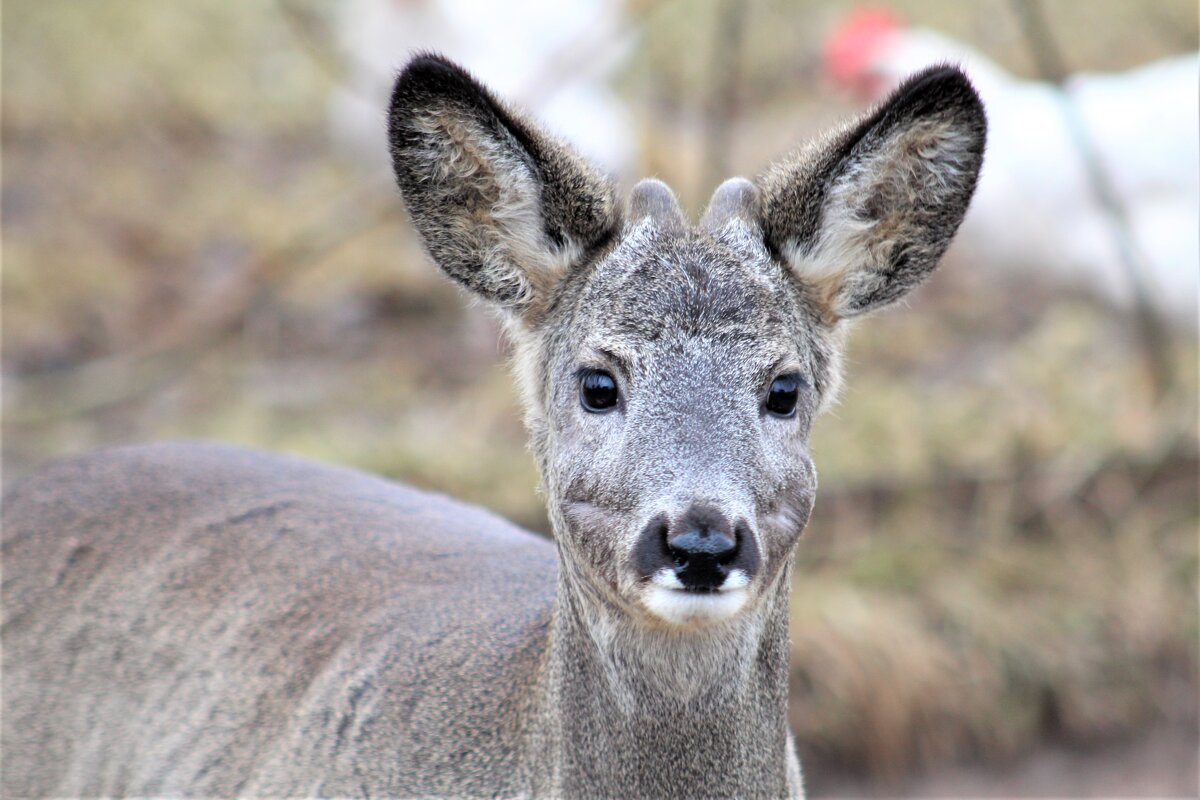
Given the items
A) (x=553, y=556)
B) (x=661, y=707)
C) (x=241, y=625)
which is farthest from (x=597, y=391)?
(x=241, y=625)

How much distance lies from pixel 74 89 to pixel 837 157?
10.1 meters

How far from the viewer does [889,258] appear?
3527mm

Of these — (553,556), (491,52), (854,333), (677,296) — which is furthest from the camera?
(491,52)

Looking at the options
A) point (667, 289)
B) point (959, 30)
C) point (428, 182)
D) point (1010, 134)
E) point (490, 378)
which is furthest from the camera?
point (959, 30)

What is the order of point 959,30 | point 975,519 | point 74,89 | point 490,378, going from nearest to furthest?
point 975,519
point 490,378
point 959,30
point 74,89

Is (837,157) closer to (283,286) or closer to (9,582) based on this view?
(9,582)

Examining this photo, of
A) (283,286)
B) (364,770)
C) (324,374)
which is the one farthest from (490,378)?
(364,770)

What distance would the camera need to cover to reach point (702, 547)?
270 centimetres

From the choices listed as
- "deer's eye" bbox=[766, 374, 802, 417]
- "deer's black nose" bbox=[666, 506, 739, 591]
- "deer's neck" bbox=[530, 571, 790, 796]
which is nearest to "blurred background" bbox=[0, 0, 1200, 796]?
"deer's eye" bbox=[766, 374, 802, 417]

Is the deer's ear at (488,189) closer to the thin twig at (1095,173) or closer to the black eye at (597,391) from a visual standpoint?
the black eye at (597,391)

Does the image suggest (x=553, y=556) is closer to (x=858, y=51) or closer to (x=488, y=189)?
(x=488, y=189)

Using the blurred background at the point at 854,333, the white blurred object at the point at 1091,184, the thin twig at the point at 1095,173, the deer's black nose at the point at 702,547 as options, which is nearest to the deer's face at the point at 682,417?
the deer's black nose at the point at 702,547

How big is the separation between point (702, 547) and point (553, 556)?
1542mm

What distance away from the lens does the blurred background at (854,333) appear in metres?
6.83
